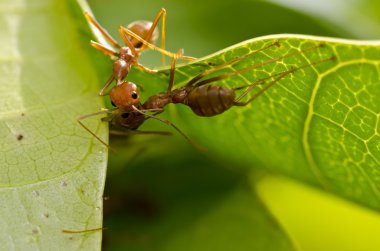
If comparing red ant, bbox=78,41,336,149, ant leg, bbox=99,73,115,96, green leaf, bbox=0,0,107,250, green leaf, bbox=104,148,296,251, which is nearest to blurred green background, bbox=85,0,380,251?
green leaf, bbox=104,148,296,251

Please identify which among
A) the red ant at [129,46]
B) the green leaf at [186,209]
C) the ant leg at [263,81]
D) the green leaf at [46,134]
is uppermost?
the ant leg at [263,81]

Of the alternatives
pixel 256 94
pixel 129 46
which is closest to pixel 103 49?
pixel 129 46

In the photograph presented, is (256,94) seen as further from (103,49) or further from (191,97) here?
(103,49)

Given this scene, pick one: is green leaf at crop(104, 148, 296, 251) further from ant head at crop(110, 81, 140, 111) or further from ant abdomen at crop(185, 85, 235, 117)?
ant abdomen at crop(185, 85, 235, 117)

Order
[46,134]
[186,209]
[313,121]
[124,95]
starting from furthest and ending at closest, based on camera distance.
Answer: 1. [186,209]
2. [124,95]
3. [46,134]
4. [313,121]

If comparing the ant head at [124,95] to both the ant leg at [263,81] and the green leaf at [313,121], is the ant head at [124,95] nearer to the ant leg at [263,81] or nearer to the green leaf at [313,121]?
the green leaf at [313,121]

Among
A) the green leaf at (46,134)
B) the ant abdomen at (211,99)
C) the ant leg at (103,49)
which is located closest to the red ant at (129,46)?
the ant leg at (103,49)

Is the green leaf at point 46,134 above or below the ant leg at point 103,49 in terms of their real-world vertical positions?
below
